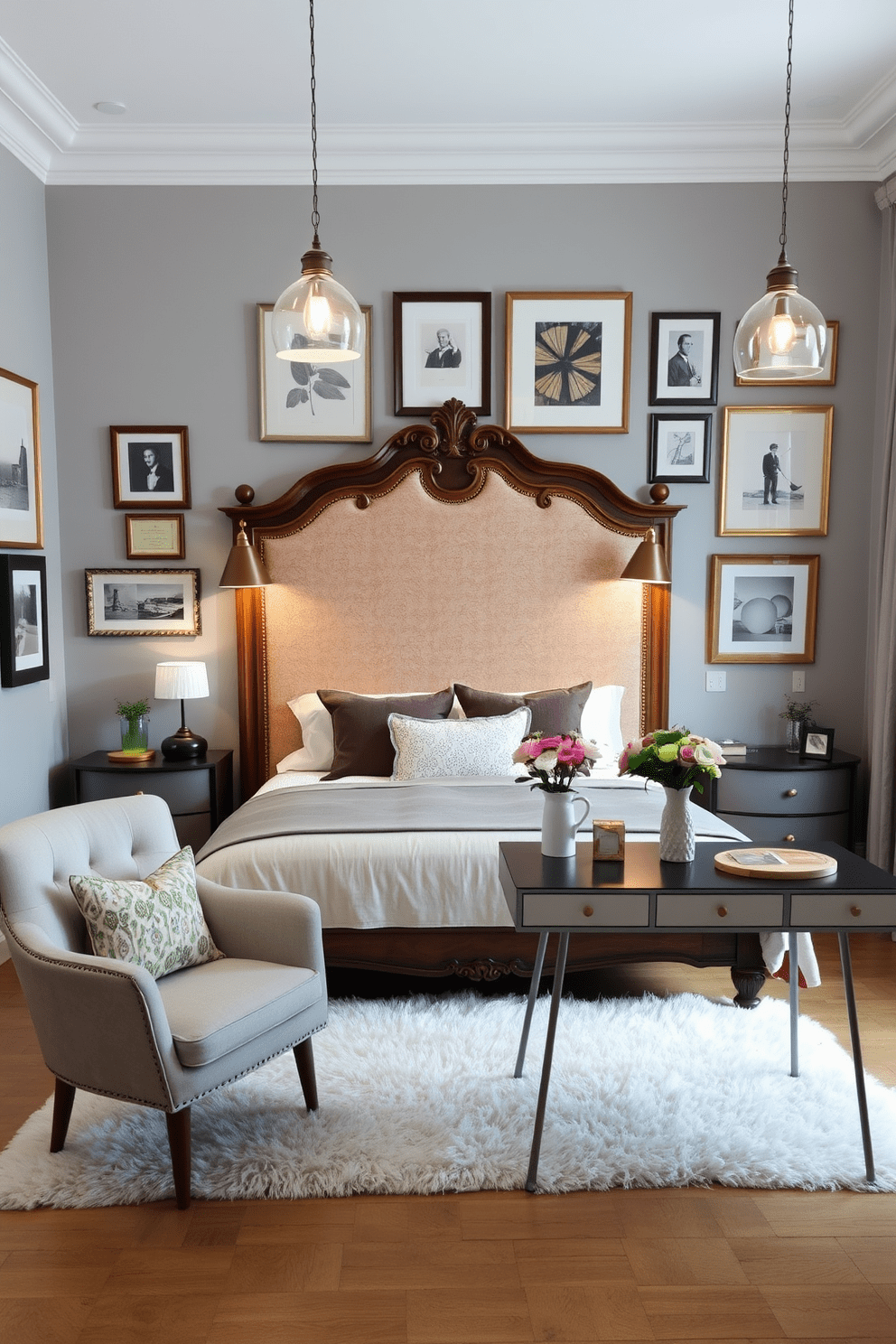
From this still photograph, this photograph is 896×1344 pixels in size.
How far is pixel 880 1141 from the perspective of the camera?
2686 mm

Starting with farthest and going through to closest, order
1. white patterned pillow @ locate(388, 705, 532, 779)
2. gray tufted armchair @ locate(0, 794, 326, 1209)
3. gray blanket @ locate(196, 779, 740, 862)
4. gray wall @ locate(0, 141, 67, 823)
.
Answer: gray wall @ locate(0, 141, 67, 823) < white patterned pillow @ locate(388, 705, 532, 779) < gray blanket @ locate(196, 779, 740, 862) < gray tufted armchair @ locate(0, 794, 326, 1209)

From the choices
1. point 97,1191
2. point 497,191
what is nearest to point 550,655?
point 497,191

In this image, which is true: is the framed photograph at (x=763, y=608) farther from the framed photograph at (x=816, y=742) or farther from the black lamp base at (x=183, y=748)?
the black lamp base at (x=183, y=748)

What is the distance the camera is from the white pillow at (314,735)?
4.77m

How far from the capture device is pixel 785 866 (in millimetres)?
2635

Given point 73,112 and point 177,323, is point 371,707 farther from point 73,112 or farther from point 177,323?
point 73,112

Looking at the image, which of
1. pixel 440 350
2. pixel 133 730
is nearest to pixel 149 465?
pixel 133 730

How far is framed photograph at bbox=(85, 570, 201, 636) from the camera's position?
5.03 m

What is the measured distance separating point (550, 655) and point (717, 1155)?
2.77 meters

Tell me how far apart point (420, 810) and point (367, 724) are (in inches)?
37.9

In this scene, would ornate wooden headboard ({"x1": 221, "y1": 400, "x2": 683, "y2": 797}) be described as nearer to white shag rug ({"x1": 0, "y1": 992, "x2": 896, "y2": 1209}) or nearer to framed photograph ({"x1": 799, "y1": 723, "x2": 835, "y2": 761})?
framed photograph ({"x1": 799, "y1": 723, "x2": 835, "y2": 761})

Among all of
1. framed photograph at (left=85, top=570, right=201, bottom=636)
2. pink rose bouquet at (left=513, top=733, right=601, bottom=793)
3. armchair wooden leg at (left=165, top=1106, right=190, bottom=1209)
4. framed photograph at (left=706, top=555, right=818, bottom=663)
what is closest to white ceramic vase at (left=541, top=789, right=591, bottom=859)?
pink rose bouquet at (left=513, top=733, right=601, bottom=793)

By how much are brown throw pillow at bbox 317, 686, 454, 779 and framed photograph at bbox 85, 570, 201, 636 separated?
3.03 feet

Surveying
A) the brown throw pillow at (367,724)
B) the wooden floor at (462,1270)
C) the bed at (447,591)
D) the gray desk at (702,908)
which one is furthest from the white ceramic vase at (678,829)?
the bed at (447,591)
